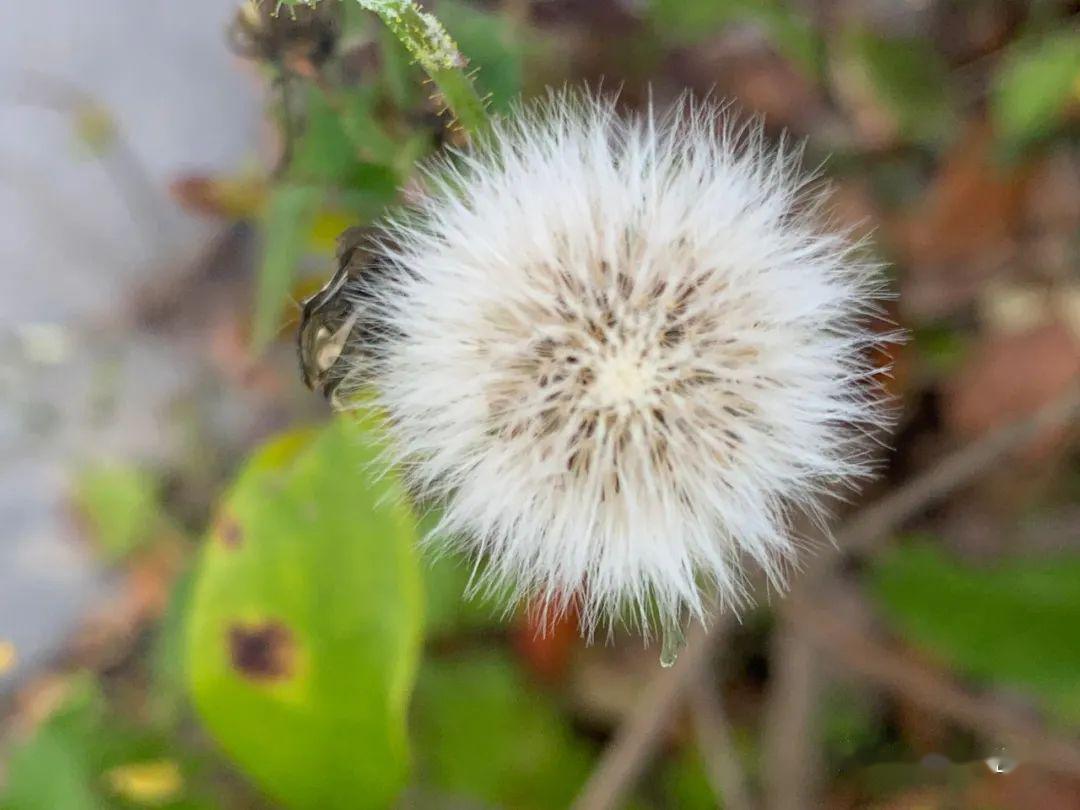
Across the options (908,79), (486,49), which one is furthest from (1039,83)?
(486,49)

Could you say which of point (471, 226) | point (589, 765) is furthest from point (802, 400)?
point (589, 765)

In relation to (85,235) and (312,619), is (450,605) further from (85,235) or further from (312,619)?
(85,235)

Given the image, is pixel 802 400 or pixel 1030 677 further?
pixel 1030 677

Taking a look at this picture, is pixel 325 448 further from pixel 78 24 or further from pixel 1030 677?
pixel 78 24

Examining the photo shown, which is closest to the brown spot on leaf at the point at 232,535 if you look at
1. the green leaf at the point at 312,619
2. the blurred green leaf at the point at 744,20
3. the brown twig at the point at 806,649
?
the green leaf at the point at 312,619

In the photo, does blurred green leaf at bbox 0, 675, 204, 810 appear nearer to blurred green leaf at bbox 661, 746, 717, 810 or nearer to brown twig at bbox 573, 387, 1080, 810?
brown twig at bbox 573, 387, 1080, 810

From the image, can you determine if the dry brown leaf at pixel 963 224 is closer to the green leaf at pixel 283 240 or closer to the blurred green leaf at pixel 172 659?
the green leaf at pixel 283 240

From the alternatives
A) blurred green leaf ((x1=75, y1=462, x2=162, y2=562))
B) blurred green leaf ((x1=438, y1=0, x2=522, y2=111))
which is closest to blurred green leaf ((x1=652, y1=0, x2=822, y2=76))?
blurred green leaf ((x1=438, y1=0, x2=522, y2=111))
